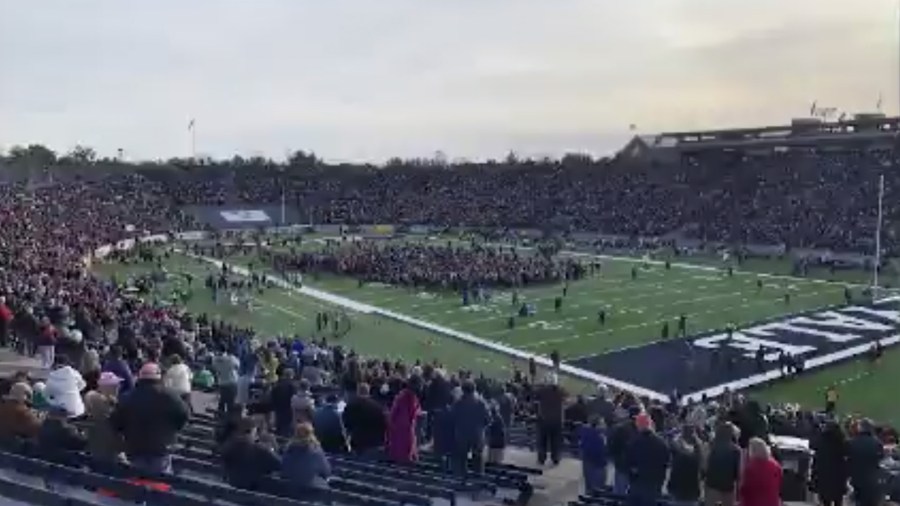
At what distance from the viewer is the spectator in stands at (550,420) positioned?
12625 millimetres

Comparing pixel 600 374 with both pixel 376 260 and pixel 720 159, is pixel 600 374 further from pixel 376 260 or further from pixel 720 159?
pixel 720 159

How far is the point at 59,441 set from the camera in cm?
893

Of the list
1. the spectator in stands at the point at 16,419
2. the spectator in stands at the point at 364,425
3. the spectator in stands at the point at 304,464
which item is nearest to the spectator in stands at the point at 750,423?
the spectator in stands at the point at 364,425

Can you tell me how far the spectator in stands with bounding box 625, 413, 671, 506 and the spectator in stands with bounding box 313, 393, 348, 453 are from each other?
282 centimetres

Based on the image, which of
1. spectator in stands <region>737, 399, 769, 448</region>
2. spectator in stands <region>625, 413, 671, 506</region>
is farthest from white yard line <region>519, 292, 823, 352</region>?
spectator in stands <region>625, 413, 671, 506</region>

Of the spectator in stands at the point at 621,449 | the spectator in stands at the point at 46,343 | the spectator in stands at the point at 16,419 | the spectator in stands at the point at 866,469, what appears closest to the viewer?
the spectator in stands at the point at 16,419

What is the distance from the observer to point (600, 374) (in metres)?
32.0

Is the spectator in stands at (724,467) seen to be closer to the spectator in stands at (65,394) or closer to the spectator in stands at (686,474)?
the spectator in stands at (686,474)

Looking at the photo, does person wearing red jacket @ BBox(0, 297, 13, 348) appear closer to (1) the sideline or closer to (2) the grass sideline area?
(2) the grass sideline area

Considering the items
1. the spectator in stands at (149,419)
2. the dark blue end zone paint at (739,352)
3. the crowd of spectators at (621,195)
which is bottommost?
the dark blue end zone paint at (739,352)

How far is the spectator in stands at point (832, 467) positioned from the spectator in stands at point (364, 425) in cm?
413

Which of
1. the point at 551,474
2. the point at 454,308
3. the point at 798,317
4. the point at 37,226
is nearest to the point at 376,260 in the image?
the point at 454,308

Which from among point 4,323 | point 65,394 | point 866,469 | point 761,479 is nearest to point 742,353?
point 4,323

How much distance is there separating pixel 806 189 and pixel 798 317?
122 ft
